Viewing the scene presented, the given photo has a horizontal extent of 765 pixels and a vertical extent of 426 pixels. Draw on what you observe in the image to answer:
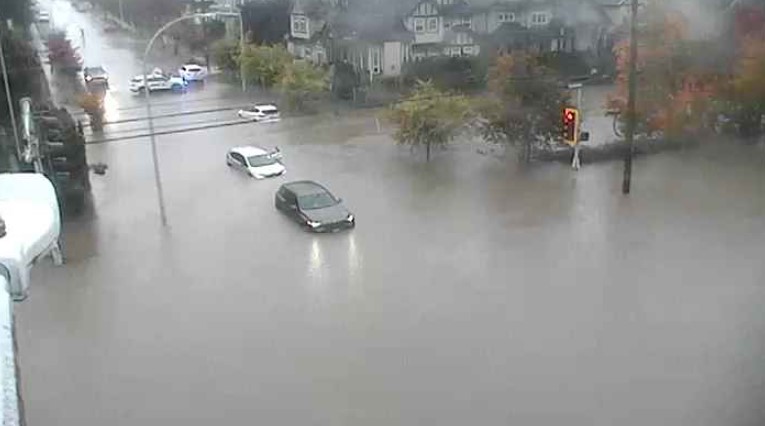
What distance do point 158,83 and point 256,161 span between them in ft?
1.01

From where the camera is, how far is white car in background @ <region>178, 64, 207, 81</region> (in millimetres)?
2184

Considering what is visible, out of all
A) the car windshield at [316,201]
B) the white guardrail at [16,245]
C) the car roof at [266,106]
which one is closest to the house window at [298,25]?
the car roof at [266,106]

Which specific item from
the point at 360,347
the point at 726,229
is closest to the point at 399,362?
the point at 360,347

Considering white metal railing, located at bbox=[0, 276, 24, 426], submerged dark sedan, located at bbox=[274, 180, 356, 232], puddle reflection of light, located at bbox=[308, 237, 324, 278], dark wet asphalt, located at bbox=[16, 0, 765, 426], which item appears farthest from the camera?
submerged dark sedan, located at bbox=[274, 180, 356, 232]

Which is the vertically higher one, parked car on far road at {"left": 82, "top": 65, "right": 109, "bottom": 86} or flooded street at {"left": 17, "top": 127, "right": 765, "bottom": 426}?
parked car on far road at {"left": 82, "top": 65, "right": 109, "bottom": 86}

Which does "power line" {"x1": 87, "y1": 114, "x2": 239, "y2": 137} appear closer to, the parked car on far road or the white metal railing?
the parked car on far road

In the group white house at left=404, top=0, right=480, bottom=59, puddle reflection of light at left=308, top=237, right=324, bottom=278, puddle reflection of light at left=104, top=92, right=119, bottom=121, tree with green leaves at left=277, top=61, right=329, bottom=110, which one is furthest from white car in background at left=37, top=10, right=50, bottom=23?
white house at left=404, top=0, right=480, bottom=59

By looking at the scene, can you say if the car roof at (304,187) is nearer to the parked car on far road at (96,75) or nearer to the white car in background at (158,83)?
the white car in background at (158,83)

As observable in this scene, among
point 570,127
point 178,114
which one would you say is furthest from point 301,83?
point 570,127

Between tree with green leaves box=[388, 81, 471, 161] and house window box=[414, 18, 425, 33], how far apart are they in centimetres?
14

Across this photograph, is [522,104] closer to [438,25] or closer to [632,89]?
[438,25]

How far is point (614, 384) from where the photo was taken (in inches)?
68.8

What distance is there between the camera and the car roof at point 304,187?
7.11 feet

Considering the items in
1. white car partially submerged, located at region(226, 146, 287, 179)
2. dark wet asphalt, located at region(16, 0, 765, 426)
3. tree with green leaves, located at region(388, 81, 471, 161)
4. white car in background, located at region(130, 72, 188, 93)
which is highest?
white car in background, located at region(130, 72, 188, 93)
